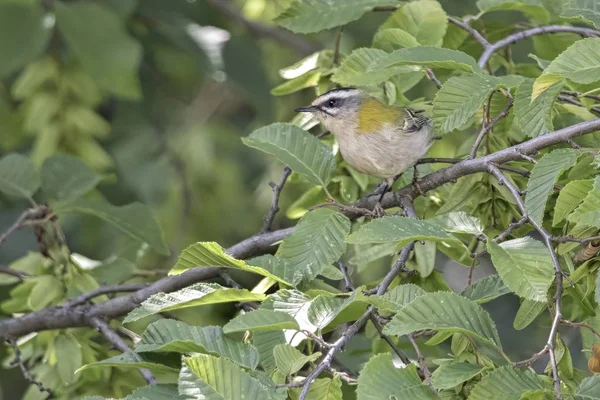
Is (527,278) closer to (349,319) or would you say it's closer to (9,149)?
(349,319)

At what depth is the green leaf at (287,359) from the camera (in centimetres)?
192

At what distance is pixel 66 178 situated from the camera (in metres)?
3.54

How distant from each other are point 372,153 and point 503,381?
156 cm

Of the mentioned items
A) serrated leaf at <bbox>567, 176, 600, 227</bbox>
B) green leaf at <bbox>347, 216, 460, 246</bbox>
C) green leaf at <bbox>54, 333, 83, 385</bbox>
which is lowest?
green leaf at <bbox>54, 333, 83, 385</bbox>

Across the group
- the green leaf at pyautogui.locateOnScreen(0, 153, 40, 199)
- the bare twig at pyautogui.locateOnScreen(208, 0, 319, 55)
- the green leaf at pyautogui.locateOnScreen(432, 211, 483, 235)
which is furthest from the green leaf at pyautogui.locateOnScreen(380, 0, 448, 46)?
the bare twig at pyautogui.locateOnScreen(208, 0, 319, 55)

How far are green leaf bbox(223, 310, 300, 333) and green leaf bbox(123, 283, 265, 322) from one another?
19 cm

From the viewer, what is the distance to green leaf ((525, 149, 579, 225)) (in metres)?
2.15

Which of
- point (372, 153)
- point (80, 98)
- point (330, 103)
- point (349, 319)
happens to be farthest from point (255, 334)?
point (80, 98)

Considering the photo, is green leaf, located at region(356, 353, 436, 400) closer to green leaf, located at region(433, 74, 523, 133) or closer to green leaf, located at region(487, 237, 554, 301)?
green leaf, located at region(487, 237, 554, 301)

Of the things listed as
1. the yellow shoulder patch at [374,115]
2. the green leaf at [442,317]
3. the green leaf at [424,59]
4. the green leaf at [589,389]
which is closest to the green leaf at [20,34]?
the yellow shoulder patch at [374,115]

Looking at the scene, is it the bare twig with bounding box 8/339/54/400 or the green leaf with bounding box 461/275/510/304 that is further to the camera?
the bare twig with bounding box 8/339/54/400

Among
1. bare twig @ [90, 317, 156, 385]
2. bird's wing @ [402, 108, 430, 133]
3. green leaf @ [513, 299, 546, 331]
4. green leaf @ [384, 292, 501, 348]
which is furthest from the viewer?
bird's wing @ [402, 108, 430, 133]

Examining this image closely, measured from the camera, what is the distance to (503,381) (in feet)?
6.09

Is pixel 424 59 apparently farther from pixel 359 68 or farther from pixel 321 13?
pixel 321 13
